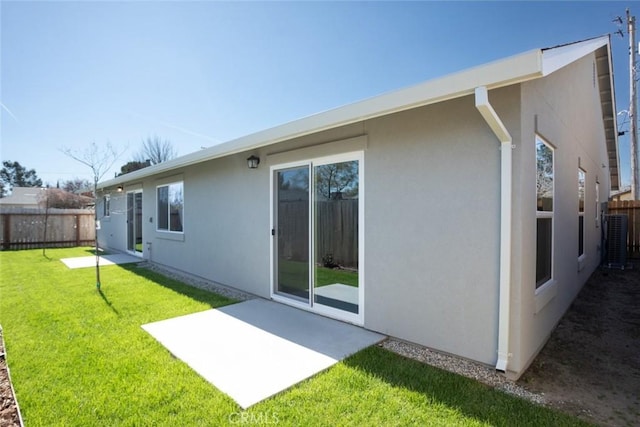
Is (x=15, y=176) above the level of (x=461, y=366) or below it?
above

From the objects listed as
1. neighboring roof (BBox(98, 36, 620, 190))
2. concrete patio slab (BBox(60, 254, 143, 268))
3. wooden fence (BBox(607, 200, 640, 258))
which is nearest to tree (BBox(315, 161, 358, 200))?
neighboring roof (BBox(98, 36, 620, 190))

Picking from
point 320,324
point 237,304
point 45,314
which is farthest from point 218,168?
point 320,324

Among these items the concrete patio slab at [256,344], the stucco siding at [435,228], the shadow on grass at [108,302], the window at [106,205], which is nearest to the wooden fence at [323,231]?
the stucco siding at [435,228]

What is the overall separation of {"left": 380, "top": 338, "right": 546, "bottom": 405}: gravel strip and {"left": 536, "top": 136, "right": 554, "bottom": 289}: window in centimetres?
131

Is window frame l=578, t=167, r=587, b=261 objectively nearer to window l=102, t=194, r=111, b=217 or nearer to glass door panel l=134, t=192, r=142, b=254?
glass door panel l=134, t=192, r=142, b=254

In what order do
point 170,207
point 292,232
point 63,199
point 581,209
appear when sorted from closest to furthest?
1. point 292,232
2. point 581,209
3. point 170,207
4. point 63,199

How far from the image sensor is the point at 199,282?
722 centimetres

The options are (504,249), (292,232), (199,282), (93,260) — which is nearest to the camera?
(504,249)

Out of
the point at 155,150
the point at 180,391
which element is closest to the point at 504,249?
the point at 180,391

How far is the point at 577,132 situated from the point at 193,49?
825cm

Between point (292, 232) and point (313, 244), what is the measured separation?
0.54 m

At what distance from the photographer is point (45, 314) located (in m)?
4.69

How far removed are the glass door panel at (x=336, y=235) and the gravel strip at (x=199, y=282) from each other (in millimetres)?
1800

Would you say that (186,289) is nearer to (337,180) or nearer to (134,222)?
(337,180)
